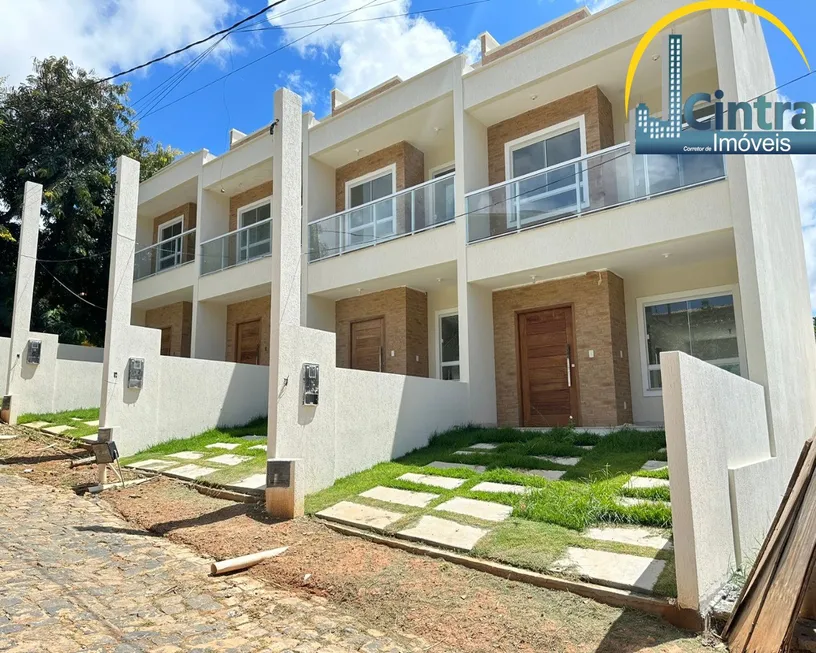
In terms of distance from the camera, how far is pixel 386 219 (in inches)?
482

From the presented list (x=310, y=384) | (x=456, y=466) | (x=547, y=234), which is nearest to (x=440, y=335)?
(x=547, y=234)

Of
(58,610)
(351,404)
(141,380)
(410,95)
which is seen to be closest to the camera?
(58,610)

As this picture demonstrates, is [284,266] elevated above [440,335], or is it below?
above

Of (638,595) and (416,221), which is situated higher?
(416,221)

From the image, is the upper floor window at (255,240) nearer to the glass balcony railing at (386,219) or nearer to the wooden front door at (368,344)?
the glass balcony railing at (386,219)

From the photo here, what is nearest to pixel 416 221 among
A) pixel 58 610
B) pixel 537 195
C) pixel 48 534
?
pixel 537 195

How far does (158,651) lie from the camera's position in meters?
3.52

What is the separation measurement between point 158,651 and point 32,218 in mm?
13224

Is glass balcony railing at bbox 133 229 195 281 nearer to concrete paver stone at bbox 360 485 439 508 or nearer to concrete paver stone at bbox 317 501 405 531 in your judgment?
concrete paver stone at bbox 360 485 439 508

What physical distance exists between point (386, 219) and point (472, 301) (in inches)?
102

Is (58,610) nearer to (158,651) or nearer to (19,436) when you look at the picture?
(158,651)

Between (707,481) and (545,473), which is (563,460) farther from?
(707,481)

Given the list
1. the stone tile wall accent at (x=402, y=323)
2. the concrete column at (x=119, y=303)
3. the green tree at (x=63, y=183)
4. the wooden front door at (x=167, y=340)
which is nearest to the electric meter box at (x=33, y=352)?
the concrete column at (x=119, y=303)

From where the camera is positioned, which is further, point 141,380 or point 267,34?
point 141,380
